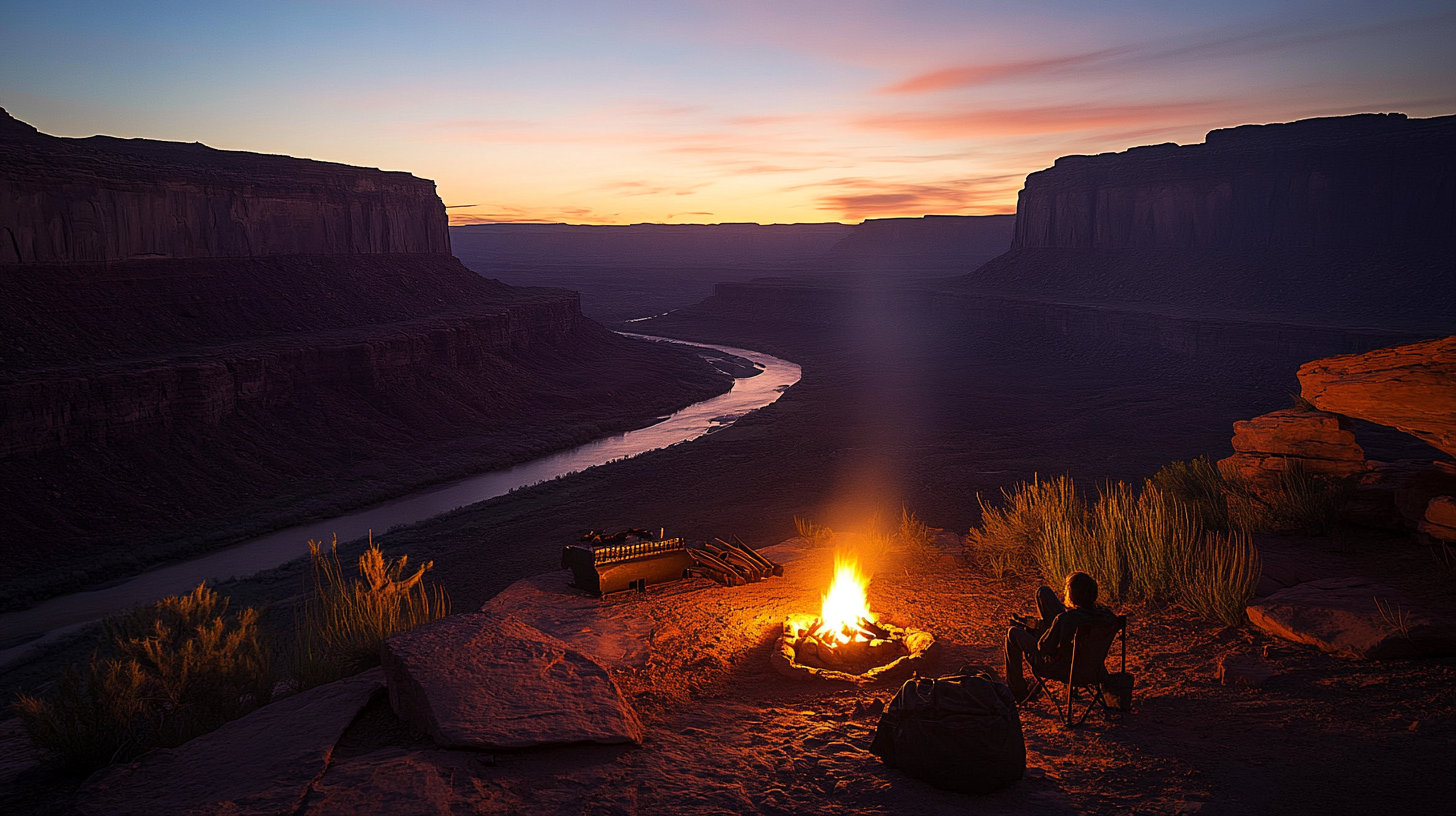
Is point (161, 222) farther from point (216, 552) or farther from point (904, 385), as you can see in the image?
point (904, 385)

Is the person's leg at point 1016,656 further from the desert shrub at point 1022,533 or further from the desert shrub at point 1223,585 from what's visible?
the desert shrub at point 1022,533

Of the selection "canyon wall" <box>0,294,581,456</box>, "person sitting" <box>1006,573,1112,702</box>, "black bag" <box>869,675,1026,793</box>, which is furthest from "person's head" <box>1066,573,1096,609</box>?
"canyon wall" <box>0,294,581,456</box>

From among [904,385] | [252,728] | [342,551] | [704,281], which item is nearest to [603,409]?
[904,385]

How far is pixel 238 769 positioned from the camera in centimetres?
521

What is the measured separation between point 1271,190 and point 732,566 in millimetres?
82590

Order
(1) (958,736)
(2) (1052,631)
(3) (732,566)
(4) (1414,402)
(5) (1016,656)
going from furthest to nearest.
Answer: (3) (732,566)
(4) (1414,402)
(5) (1016,656)
(2) (1052,631)
(1) (958,736)

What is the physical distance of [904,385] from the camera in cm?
4934

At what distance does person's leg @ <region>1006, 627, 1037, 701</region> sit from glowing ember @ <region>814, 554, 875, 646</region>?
5.56ft

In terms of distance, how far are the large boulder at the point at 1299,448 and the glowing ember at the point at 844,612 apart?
6697mm

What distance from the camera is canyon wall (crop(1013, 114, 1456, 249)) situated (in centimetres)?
6456

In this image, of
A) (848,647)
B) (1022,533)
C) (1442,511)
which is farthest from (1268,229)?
(848,647)

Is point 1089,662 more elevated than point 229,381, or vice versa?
point 1089,662

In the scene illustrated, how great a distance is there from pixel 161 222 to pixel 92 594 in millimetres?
28211

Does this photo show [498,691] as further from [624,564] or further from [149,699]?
[624,564]
